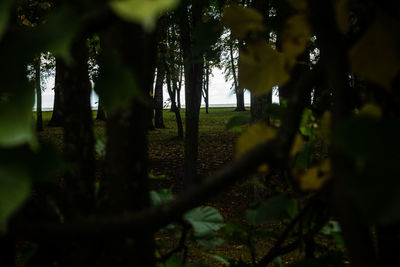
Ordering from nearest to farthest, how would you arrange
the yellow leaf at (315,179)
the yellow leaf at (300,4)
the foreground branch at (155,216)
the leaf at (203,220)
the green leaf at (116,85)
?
1. the green leaf at (116,85)
2. the foreground branch at (155,216)
3. the yellow leaf at (300,4)
4. the yellow leaf at (315,179)
5. the leaf at (203,220)

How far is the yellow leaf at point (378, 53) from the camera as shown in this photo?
542mm

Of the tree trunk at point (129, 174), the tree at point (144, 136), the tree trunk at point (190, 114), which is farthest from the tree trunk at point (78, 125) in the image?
the tree trunk at point (190, 114)

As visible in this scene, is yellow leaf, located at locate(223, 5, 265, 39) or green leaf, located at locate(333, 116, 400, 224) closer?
green leaf, located at locate(333, 116, 400, 224)

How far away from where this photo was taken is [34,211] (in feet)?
2.83

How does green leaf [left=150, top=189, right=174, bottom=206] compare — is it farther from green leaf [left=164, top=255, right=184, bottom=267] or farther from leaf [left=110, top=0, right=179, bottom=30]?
leaf [left=110, top=0, right=179, bottom=30]

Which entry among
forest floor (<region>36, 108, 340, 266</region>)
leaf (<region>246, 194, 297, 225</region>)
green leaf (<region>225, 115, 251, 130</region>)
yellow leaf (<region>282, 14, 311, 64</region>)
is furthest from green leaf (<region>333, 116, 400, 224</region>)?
forest floor (<region>36, 108, 340, 266</region>)

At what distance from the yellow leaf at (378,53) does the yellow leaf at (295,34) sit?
131 millimetres

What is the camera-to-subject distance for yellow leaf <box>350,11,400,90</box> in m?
0.54

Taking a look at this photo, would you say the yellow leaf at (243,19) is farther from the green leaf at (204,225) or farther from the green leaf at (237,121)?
the green leaf at (204,225)

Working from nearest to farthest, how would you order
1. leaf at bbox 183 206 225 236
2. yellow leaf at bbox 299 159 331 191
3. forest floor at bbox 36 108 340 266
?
yellow leaf at bbox 299 159 331 191 → leaf at bbox 183 206 225 236 → forest floor at bbox 36 108 340 266

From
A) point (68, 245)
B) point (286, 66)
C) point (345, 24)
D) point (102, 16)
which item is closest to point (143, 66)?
point (102, 16)

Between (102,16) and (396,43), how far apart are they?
0.42 metres

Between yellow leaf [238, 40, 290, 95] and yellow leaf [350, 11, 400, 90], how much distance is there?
185 millimetres

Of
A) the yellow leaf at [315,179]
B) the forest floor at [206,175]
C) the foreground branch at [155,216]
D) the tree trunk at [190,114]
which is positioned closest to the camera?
the foreground branch at [155,216]
